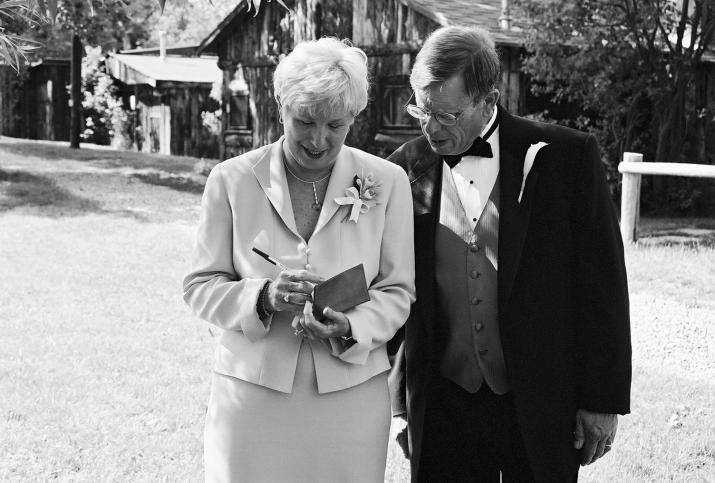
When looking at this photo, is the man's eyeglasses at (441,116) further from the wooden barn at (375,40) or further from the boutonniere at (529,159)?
the wooden barn at (375,40)

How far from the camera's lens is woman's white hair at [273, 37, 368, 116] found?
8.73 ft

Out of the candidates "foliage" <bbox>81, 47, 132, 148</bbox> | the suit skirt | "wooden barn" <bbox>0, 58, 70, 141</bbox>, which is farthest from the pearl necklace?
"wooden barn" <bbox>0, 58, 70, 141</bbox>

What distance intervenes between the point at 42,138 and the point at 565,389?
112ft

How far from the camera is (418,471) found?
305 cm

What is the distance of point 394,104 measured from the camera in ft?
55.7

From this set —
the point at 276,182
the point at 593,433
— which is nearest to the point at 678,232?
the point at 593,433

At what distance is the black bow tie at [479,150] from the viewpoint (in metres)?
3.01

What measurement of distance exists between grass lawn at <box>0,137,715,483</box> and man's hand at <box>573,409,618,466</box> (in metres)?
1.69

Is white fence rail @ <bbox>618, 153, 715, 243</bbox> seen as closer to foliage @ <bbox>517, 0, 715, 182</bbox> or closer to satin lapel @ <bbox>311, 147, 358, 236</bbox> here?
foliage @ <bbox>517, 0, 715, 182</bbox>

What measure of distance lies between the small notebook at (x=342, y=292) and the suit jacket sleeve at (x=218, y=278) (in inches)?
7.8

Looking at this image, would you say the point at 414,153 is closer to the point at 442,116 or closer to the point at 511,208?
the point at 442,116

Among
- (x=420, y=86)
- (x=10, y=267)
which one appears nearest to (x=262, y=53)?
(x=10, y=267)

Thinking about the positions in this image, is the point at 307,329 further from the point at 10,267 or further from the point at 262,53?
the point at 262,53

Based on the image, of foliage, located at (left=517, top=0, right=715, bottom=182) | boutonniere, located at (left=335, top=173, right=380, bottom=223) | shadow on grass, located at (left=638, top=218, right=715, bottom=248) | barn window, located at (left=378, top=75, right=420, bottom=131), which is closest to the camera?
boutonniere, located at (left=335, top=173, right=380, bottom=223)
